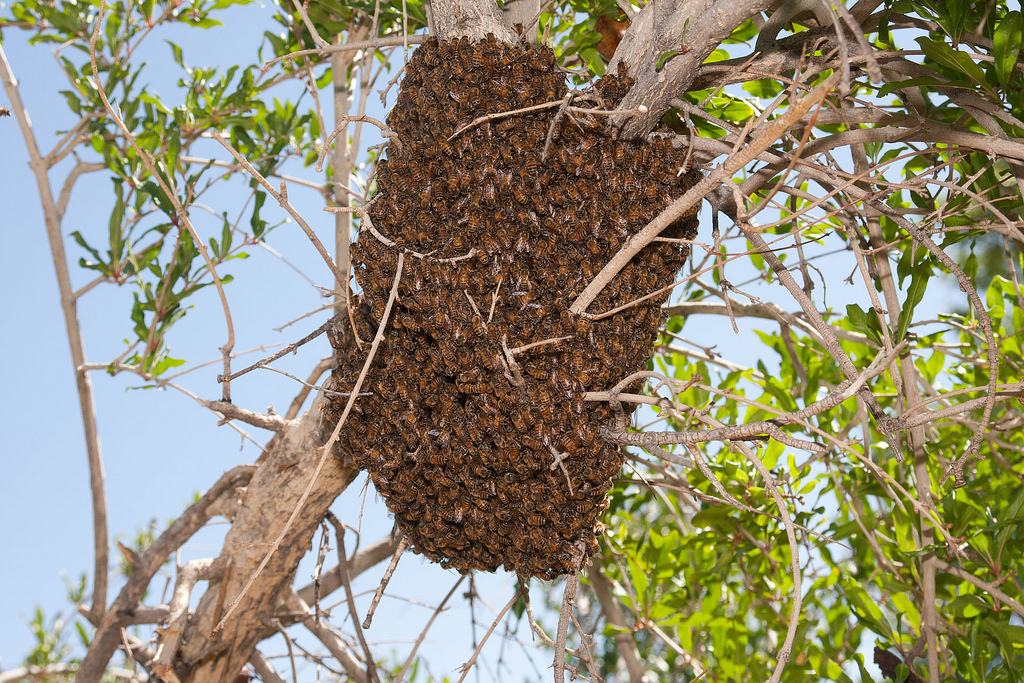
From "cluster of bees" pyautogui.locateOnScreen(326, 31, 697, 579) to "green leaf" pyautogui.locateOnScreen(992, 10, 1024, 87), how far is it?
2.58 feet

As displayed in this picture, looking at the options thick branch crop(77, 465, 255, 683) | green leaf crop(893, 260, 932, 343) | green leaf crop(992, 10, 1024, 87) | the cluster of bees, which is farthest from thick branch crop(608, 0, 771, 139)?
thick branch crop(77, 465, 255, 683)

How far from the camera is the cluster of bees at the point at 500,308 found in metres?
1.76

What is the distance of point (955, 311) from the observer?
340cm

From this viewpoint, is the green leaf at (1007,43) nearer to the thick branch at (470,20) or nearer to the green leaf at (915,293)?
the green leaf at (915,293)

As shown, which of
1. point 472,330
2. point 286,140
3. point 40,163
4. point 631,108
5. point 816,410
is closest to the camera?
point 816,410

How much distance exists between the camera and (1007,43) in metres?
1.75

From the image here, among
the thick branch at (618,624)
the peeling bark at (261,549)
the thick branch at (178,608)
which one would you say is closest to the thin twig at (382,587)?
the peeling bark at (261,549)

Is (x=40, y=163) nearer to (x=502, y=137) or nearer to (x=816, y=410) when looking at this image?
(x=502, y=137)

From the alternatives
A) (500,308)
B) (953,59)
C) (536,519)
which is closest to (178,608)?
(536,519)

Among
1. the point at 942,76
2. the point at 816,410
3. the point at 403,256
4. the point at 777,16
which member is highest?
the point at 777,16

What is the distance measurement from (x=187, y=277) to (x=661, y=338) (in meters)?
2.09

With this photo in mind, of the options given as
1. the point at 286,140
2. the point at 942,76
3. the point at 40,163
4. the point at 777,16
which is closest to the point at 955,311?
the point at 942,76

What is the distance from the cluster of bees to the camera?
1759 mm

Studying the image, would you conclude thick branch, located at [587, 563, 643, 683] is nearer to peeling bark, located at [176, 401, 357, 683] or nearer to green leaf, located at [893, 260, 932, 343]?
peeling bark, located at [176, 401, 357, 683]
